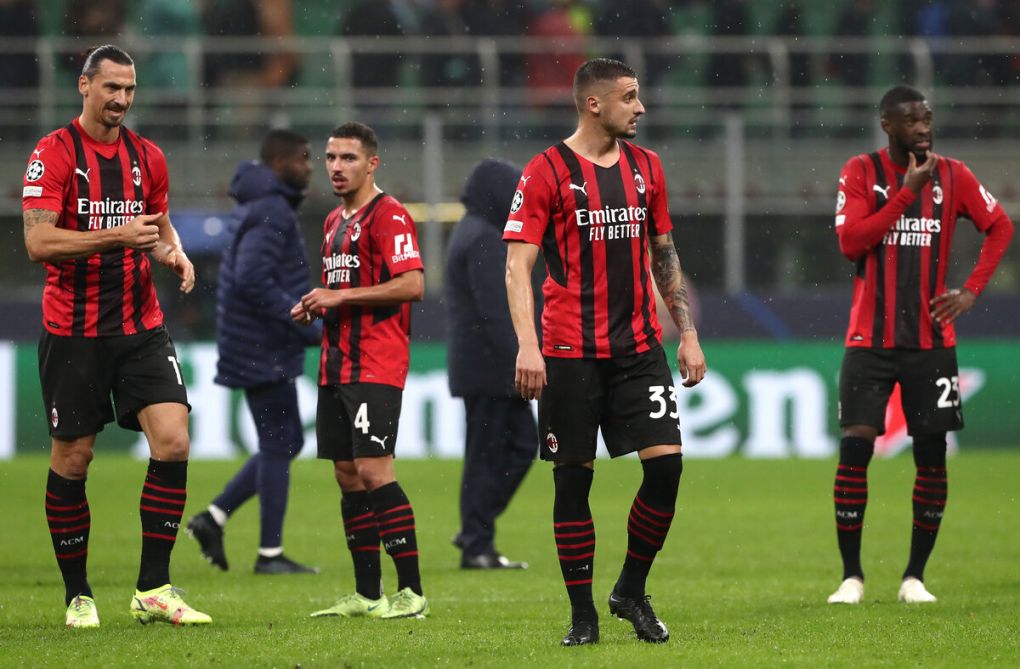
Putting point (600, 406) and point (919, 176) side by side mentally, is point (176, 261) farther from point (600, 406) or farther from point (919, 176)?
point (919, 176)

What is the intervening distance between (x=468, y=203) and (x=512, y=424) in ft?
4.29

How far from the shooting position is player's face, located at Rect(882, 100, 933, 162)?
776 centimetres

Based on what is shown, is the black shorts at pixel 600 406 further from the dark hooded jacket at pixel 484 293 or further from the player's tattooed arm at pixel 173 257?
the dark hooded jacket at pixel 484 293

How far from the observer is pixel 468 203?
9.59 meters

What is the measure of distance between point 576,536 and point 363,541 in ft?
4.77

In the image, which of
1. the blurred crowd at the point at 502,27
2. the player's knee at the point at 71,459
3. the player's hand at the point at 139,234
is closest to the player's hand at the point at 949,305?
the player's hand at the point at 139,234

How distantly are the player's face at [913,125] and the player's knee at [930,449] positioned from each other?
4.36ft

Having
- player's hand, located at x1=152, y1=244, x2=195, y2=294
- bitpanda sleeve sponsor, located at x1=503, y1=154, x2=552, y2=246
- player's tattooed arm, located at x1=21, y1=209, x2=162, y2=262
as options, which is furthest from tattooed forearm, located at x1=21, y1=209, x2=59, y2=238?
bitpanda sleeve sponsor, located at x1=503, y1=154, x2=552, y2=246

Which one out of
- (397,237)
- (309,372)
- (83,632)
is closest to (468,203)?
(397,237)

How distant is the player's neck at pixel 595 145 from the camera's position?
635 centimetres

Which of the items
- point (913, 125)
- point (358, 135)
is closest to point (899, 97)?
point (913, 125)

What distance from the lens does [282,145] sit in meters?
9.37

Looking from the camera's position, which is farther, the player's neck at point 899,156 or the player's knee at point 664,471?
the player's neck at point 899,156

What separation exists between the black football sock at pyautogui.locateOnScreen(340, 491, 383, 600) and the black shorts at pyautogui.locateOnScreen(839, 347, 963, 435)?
2298mm
